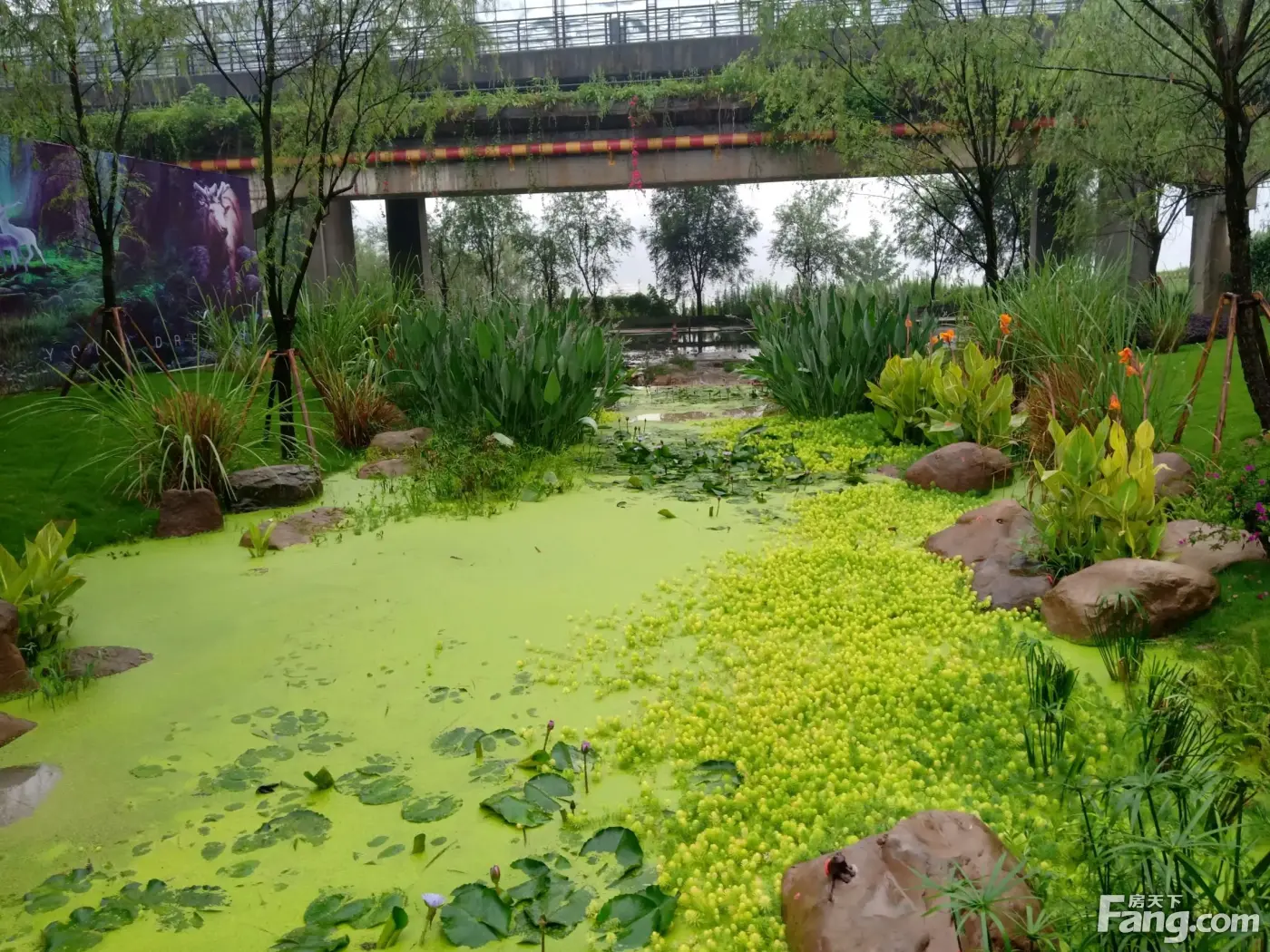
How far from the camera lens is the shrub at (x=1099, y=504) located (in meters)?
3.19

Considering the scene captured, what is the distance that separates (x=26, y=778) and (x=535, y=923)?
1.40 metres

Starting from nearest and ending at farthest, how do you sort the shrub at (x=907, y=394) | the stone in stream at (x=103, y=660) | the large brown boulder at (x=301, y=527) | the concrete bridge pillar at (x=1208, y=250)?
the stone in stream at (x=103, y=660) < the large brown boulder at (x=301, y=527) < the shrub at (x=907, y=394) < the concrete bridge pillar at (x=1208, y=250)

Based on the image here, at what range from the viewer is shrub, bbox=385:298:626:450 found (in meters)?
5.95

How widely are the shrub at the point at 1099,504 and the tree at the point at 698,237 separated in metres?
18.2

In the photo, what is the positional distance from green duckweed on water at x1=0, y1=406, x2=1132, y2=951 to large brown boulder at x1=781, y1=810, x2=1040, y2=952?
0.11 m

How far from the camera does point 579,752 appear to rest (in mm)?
2320

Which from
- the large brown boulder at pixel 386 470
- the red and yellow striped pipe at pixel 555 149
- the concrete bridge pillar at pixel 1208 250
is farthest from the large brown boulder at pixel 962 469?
the concrete bridge pillar at pixel 1208 250

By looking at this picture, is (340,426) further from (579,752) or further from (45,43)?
(579,752)

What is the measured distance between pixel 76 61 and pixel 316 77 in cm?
189

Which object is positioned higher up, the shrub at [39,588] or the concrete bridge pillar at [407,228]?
the concrete bridge pillar at [407,228]

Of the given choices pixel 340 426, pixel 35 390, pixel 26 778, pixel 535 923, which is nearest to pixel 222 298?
pixel 35 390

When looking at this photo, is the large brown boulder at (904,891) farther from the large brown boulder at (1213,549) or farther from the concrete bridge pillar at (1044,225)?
the concrete bridge pillar at (1044,225)

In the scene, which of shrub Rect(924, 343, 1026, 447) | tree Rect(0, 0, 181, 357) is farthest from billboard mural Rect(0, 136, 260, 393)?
shrub Rect(924, 343, 1026, 447)

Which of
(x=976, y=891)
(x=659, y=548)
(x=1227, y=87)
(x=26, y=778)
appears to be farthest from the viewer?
(x=659, y=548)
